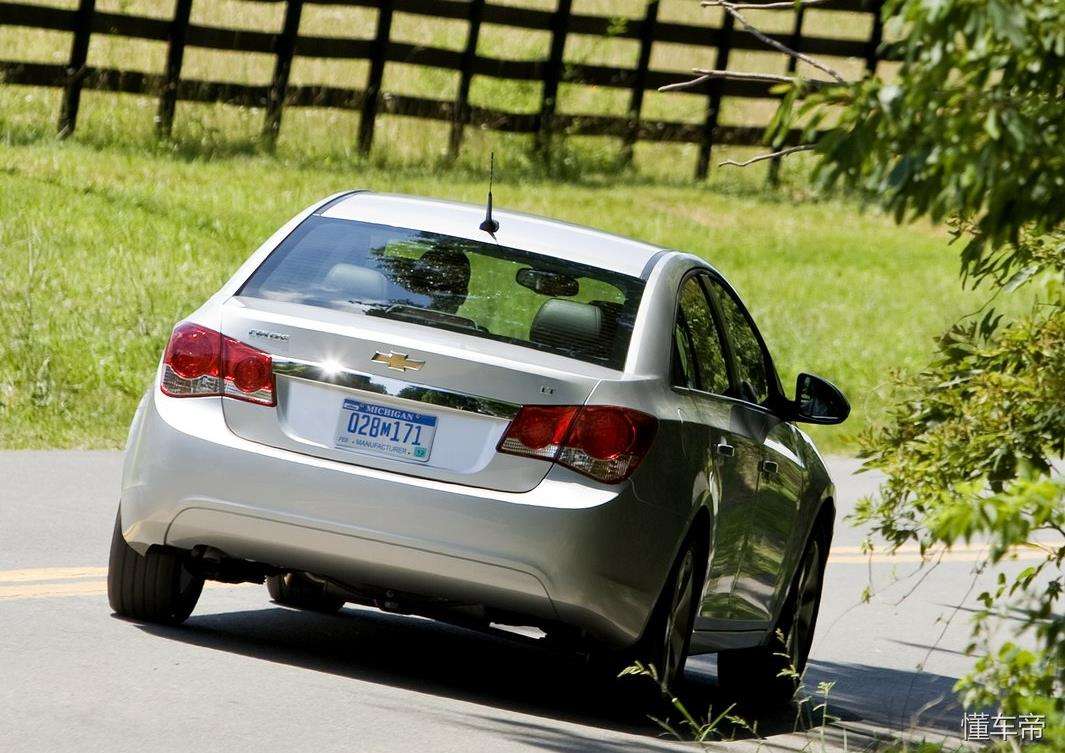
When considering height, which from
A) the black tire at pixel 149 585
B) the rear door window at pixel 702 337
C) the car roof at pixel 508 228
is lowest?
the black tire at pixel 149 585

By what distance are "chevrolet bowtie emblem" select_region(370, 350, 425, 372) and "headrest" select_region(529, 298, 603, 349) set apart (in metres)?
0.48

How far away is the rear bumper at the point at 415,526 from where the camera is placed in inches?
255

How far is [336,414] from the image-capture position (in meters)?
6.62

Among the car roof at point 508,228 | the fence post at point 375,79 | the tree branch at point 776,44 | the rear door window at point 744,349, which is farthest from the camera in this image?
the fence post at point 375,79

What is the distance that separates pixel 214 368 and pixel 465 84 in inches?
725

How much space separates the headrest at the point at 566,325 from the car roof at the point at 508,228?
0.40 m

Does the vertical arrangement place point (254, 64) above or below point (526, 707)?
above

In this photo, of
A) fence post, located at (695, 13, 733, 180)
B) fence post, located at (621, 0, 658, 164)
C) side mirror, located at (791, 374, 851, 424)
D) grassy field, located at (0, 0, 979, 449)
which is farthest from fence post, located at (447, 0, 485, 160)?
side mirror, located at (791, 374, 851, 424)

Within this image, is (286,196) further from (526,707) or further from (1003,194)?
(1003,194)

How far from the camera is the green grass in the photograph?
14031mm

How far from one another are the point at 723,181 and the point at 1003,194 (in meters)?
23.1

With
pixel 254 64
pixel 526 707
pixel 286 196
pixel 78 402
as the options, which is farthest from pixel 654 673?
pixel 254 64

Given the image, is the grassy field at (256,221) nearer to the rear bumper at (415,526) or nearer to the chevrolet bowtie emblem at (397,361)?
the rear bumper at (415,526)

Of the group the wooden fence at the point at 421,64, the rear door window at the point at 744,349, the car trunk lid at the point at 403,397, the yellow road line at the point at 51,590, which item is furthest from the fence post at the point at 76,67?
the car trunk lid at the point at 403,397
